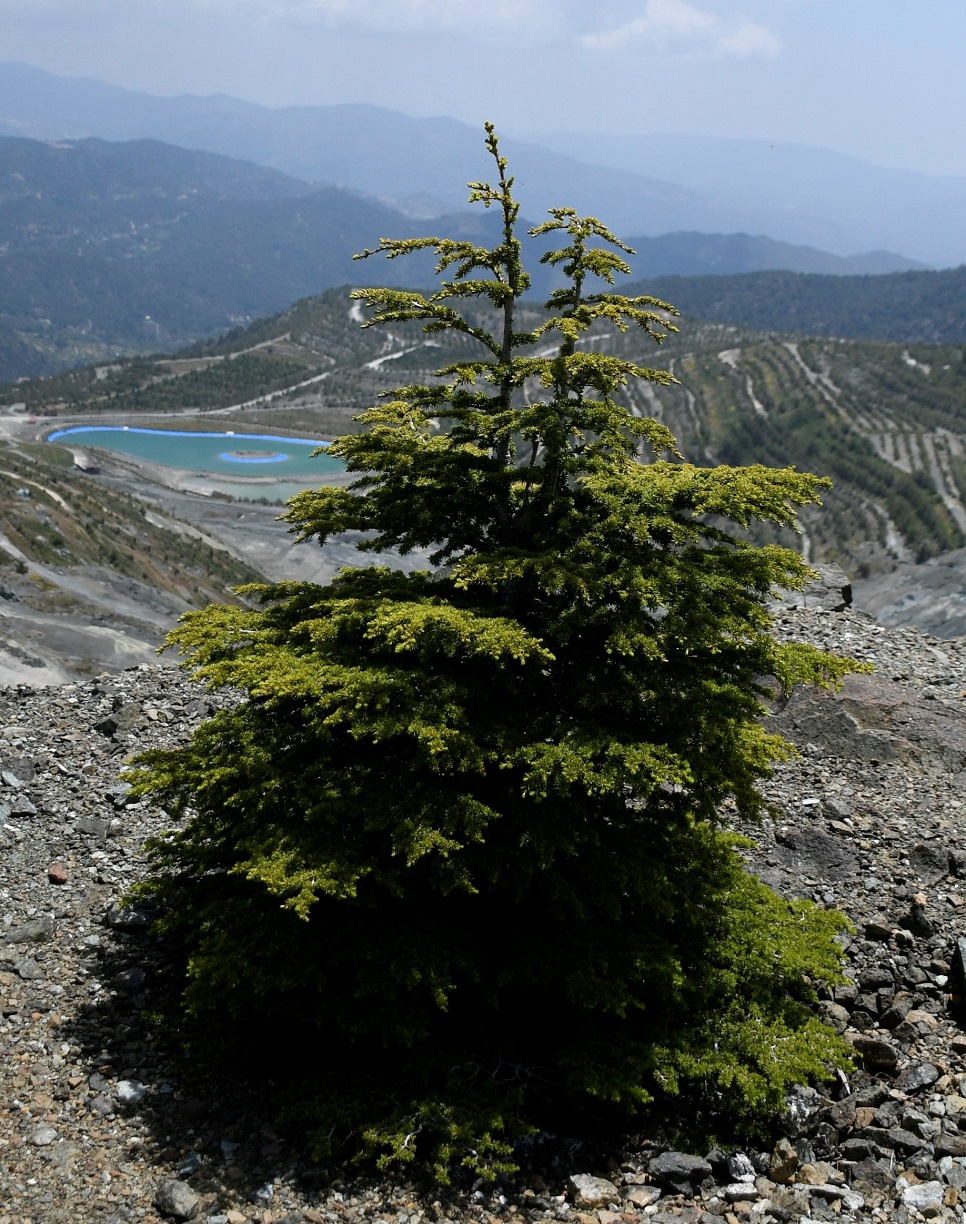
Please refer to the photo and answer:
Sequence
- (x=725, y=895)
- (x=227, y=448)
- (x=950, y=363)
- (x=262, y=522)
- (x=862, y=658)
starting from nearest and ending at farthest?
(x=725, y=895) < (x=862, y=658) < (x=262, y=522) < (x=950, y=363) < (x=227, y=448)

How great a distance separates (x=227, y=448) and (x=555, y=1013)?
165 meters

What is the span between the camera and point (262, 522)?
10362cm

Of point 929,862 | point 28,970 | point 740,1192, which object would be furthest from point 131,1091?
point 929,862

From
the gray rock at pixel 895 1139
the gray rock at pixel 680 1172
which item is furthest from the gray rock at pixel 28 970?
the gray rock at pixel 895 1139

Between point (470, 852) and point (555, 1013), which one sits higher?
point (470, 852)

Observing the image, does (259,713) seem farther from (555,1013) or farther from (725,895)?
(725,895)

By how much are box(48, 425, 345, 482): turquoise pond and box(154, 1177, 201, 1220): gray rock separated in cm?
13346

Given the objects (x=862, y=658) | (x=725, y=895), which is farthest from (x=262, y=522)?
(x=725, y=895)

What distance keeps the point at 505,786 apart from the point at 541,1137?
150 inches

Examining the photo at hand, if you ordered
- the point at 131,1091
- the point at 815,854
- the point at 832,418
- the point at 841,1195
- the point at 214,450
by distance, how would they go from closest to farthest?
the point at 841,1195
the point at 131,1091
the point at 815,854
the point at 832,418
the point at 214,450

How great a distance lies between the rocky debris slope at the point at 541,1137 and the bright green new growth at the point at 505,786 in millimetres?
574

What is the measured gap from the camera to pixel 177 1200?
811 centimetres

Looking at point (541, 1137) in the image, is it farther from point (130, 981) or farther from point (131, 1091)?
point (130, 981)

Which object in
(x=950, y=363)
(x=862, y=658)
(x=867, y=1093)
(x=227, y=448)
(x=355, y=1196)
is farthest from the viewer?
(x=227, y=448)
